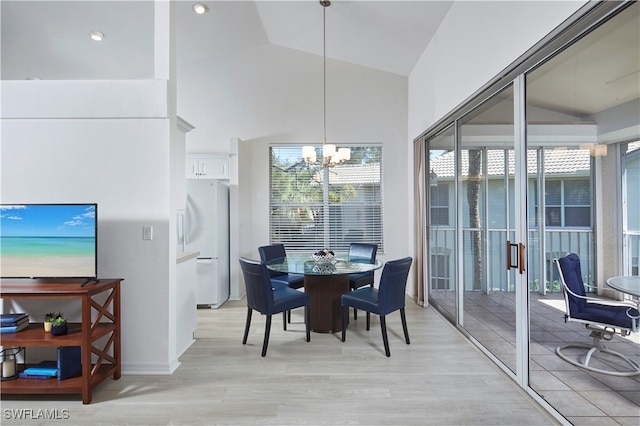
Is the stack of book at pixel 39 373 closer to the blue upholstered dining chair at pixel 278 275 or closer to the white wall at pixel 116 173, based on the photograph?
the white wall at pixel 116 173

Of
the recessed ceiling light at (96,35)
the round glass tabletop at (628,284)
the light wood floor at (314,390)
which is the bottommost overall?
the light wood floor at (314,390)

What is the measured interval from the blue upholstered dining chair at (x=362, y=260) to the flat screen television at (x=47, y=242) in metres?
2.72

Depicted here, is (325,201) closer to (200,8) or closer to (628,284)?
(200,8)

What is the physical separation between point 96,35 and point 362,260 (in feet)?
14.7

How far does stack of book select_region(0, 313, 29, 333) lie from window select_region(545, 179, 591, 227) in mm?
4055

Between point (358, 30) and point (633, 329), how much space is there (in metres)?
4.33

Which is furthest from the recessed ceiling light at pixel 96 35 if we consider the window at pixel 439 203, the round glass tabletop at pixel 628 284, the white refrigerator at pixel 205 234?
the round glass tabletop at pixel 628 284

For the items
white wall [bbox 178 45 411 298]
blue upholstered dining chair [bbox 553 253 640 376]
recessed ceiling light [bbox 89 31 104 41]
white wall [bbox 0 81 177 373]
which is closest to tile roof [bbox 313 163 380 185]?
white wall [bbox 178 45 411 298]

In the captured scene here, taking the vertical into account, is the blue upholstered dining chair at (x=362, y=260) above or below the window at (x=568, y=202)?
below

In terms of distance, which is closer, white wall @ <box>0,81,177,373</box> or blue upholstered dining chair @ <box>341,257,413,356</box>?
white wall @ <box>0,81,177,373</box>

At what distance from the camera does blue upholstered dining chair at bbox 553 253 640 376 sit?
220 centimetres

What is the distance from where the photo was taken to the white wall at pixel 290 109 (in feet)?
17.7

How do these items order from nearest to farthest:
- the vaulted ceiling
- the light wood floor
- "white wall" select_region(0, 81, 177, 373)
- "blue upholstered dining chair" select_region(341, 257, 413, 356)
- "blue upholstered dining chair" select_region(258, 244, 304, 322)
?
the light wood floor, "white wall" select_region(0, 81, 177, 373), "blue upholstered dining chair" select_region(341, 257, 413, 356), the vaulted ceiling, "blue upholstered dining chair" select_region(258, 244, 304, 322)

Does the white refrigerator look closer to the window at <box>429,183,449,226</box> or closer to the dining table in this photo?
the dining table
